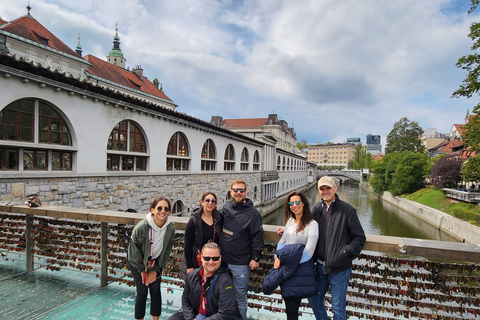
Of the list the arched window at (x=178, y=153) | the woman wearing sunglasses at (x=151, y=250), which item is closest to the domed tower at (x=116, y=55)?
the arched window at (x=178, y=153)

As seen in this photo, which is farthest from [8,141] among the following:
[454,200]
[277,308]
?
[454,200]

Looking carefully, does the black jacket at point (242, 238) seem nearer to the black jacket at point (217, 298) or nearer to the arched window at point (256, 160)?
the black jacket at point (217, 298)

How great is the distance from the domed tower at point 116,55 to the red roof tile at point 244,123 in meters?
28.9

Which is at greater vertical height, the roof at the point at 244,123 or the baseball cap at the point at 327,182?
the roof at the point at 244,123

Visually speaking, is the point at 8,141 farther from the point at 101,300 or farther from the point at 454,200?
the point at 454,200

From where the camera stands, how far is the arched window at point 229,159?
62.1ft

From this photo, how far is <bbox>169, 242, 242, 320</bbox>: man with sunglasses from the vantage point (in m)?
2.43

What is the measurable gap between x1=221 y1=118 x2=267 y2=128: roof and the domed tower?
28.7m

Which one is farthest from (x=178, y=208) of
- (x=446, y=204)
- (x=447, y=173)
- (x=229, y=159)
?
(x=447, y=173)

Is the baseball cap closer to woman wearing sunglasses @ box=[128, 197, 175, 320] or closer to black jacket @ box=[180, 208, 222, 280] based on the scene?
black jacket @ box=[180, 208, 222, 280]

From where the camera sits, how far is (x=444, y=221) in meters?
22.2

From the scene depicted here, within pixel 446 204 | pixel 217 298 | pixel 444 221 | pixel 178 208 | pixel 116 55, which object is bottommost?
pixel 444 221

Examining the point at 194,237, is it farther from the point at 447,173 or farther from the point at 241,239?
the point at 447,173

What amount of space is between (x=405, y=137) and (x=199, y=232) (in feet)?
187
